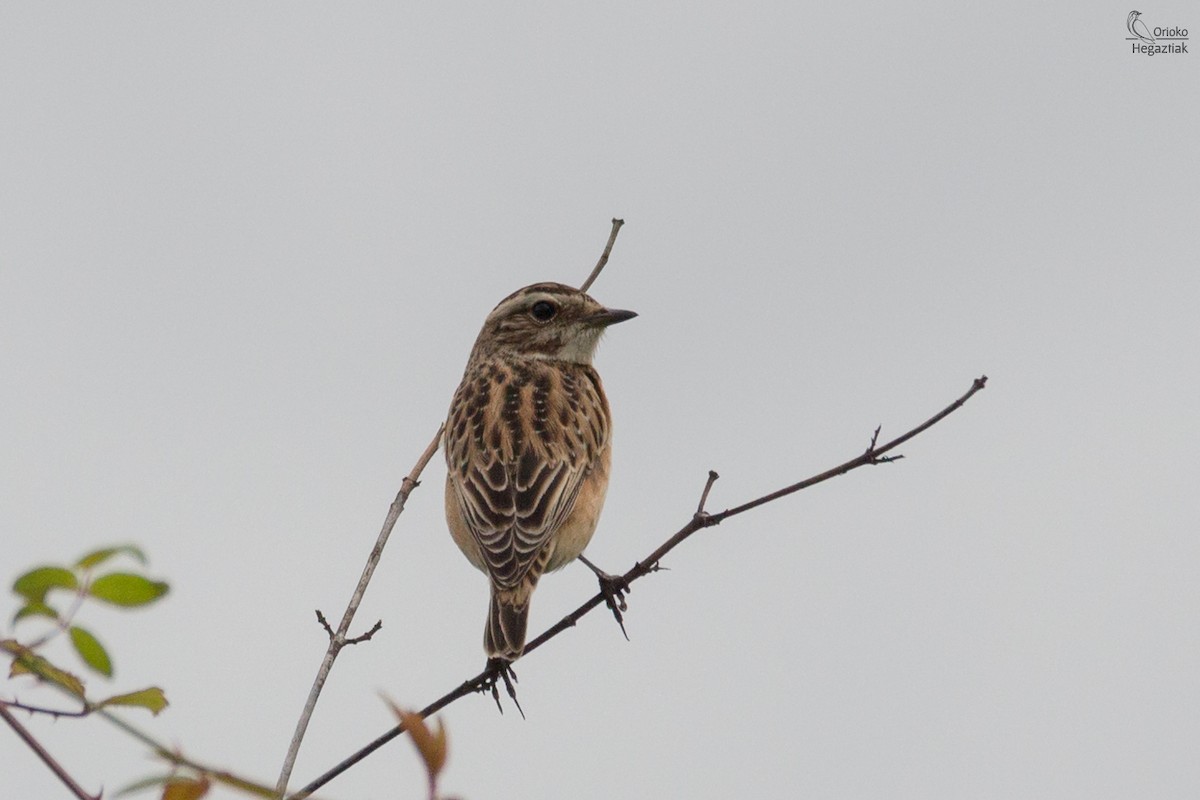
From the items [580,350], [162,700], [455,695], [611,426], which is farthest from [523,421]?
[162,700]

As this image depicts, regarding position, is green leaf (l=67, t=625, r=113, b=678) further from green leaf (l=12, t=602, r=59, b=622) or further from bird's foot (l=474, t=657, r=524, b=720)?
bird's foot (l=474, t=657, r=524, b=720)

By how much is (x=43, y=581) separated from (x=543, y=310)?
32.1 ft

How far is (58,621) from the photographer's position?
306 cm

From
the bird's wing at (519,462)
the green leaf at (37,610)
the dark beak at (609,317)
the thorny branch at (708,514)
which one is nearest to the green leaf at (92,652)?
the green leaf at (37,610)

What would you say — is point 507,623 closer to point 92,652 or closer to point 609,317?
point 609,317


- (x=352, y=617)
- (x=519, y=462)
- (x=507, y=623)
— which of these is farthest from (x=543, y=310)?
(x=352, y=617)

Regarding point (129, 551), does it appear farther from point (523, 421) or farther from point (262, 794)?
point (523, 421)

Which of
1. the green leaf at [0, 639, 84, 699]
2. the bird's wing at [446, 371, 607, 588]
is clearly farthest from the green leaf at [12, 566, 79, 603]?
the bird's wing at [446, 371, 607, 588]

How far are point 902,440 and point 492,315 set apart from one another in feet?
23.4

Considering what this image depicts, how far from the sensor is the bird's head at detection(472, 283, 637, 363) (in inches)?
489

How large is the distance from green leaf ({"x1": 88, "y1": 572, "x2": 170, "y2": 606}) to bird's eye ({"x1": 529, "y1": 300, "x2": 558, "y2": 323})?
9728 mm

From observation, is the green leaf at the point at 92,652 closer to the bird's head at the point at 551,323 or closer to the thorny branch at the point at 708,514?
the thorny branch at the point at 708,514

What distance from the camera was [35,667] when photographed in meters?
3.13

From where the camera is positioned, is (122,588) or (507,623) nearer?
(122,588)
